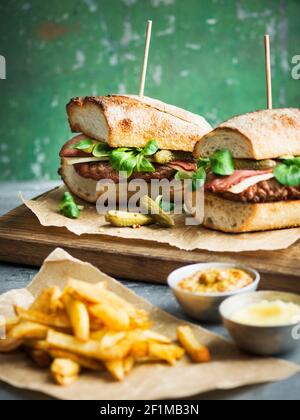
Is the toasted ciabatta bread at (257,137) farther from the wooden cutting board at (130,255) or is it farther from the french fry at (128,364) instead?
the french fry at (128,364)

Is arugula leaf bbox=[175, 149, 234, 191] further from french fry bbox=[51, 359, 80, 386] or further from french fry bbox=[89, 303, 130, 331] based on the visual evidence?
french fry bbox=[51, 359, 80, 386]

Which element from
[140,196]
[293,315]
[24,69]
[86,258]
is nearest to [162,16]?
[24,69]

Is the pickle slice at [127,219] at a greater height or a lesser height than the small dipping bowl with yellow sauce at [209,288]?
greater

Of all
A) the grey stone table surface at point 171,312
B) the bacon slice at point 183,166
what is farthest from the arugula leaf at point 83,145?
the grey stone table surface at point 171,312

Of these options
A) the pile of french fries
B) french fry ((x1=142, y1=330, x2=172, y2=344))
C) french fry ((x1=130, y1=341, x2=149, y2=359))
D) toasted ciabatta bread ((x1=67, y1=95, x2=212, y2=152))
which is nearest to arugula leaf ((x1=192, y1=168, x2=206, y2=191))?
toasted ciabatta bread ((x1=67, y1=95, x2=212, y2=152))

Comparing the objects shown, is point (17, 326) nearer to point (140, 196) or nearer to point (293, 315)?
point (293, 315)

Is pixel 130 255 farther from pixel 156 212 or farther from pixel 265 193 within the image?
pixel 265 193

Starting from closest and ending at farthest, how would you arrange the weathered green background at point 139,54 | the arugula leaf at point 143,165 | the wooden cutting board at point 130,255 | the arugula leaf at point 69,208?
the wooden cutting board at point 130,255 < the arugula leaf at point 69,208 < the arugula leaf at point 143,165 < the weathered green background at point 139,54
